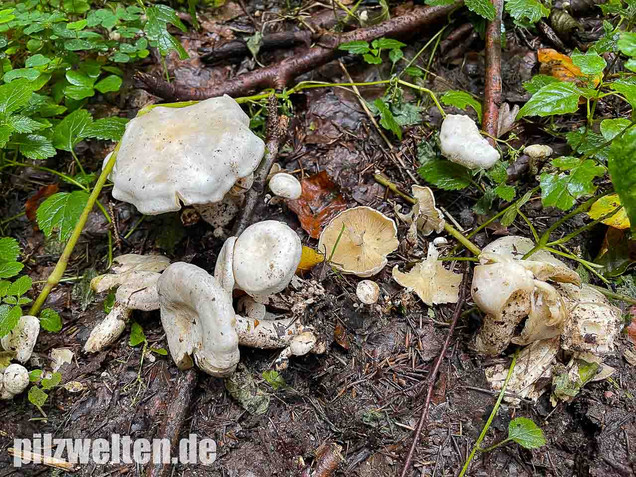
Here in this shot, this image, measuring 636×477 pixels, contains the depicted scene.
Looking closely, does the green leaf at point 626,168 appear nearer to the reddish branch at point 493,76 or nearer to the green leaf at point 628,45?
the green leaf at point 628,45

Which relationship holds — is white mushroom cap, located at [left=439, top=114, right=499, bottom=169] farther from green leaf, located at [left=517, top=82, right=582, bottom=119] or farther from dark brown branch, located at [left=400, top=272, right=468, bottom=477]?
dark brown branch, located at [left=400, top=272, right=468, bottom=477]

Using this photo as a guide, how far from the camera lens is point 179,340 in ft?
8.62

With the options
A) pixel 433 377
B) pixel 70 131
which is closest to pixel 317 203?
pixel 433 377

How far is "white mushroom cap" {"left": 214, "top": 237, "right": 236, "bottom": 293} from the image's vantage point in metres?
2.60

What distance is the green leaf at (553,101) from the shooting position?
243cm

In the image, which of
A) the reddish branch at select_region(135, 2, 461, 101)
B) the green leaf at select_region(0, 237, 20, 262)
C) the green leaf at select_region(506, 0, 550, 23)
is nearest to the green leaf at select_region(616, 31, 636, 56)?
the green leaf at select_region(506, 0, 550, 23)

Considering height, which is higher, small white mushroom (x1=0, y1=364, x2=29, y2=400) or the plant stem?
the plant stem

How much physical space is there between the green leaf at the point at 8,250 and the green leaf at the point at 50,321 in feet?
1.24

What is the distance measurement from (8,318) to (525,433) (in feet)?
9.37

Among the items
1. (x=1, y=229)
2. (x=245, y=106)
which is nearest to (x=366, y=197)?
(x=245, y=106)

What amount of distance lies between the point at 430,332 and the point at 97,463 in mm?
2029

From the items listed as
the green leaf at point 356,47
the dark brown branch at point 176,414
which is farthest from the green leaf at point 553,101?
the dark brown branch at point 176,414

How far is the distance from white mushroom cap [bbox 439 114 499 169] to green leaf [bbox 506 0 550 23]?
915 millimetres

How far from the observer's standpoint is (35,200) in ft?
11.3
